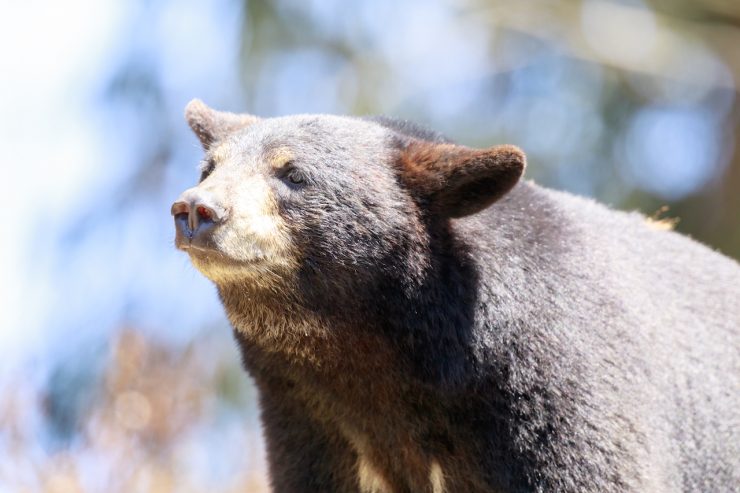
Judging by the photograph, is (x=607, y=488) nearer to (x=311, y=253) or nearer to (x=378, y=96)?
(x=311, y=253)

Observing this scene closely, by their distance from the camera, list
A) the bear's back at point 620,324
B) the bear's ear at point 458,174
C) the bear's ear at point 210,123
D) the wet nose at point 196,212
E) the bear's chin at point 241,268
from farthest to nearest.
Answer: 1. the bear's ear at point 210,123
2. the bear's back at point 620,324
3. the bear's ear at point 458,174
4. the bear's chin at point 241,268
5. the wet nose at point 196,212

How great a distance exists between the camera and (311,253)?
14.8 ft

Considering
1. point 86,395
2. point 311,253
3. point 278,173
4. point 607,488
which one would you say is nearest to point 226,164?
point 278,173

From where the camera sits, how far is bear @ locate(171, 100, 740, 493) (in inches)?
175

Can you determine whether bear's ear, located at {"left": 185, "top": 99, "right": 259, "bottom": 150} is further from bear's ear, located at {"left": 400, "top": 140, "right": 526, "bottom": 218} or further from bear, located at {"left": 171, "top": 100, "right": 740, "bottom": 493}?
bear's ear, located at {"left": 400, "top": 140, "right": 526, "bottom": 218}

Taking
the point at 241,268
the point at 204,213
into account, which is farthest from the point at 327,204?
the point at 204,213

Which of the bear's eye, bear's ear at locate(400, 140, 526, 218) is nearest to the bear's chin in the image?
the bear's eye

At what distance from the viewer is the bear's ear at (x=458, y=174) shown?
440 cm

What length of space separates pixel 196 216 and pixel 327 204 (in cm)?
59

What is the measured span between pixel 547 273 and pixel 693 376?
3.19 ft

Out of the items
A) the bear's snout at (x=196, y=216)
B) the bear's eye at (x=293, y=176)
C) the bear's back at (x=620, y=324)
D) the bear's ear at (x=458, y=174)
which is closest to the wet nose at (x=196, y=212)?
the bear's snout at (x=196, y=216)

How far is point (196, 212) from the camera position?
13.7 feet

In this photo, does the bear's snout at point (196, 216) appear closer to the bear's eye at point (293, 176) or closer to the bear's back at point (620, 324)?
the bear's eye at point (293, 176)

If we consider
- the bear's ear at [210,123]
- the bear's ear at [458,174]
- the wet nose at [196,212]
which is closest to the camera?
the wet nose at [196,212]
